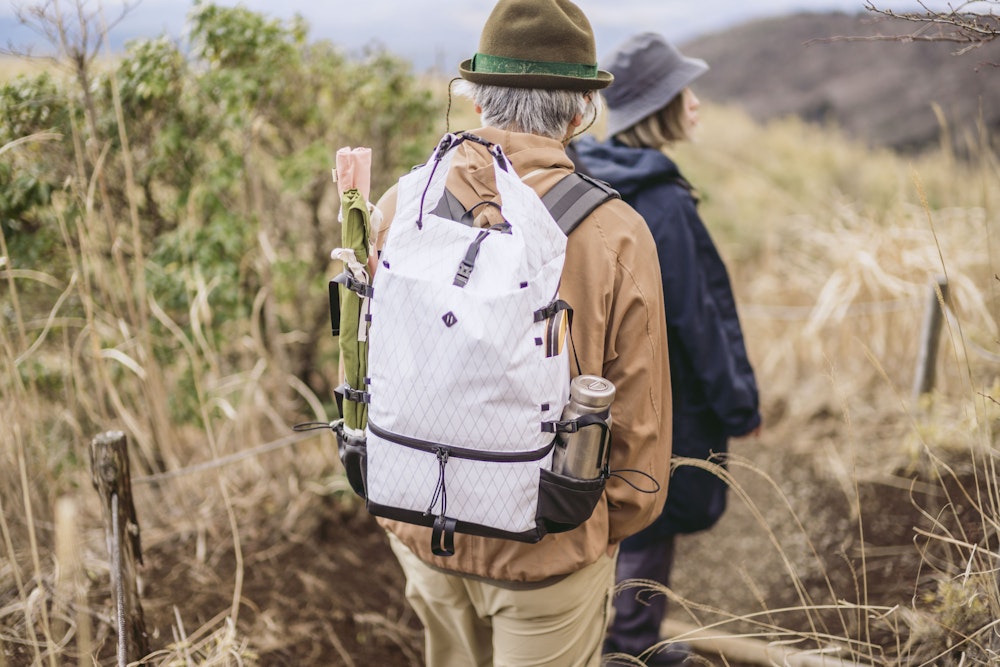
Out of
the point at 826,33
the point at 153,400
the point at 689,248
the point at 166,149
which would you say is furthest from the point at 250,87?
the point at 826,33

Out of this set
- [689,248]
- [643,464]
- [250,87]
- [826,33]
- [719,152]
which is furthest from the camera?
[826,33]

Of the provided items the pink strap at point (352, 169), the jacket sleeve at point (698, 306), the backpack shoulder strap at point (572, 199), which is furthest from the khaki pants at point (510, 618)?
the pink strap at point (352, 169)

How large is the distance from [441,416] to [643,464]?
20.9 inches

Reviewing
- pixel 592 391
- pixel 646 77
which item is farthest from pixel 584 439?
pixel 646 77

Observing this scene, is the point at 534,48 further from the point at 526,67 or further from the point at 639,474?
the point at 639,474

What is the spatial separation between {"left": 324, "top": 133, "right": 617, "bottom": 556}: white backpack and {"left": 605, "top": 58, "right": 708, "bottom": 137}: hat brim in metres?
1.04

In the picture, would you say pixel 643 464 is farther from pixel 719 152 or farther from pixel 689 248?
pixel 719 152

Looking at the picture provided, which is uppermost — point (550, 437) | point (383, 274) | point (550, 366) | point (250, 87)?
point (250, 87)

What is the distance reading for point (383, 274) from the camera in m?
1.24

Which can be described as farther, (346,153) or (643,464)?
(643,464)

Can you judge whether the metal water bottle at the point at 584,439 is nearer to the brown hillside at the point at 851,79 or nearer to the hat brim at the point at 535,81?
the hat brim at the point at 535,81

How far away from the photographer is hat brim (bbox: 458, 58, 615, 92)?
1409 millimetres

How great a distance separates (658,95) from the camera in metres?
2.21

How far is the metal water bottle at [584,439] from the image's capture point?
4.25 feet
